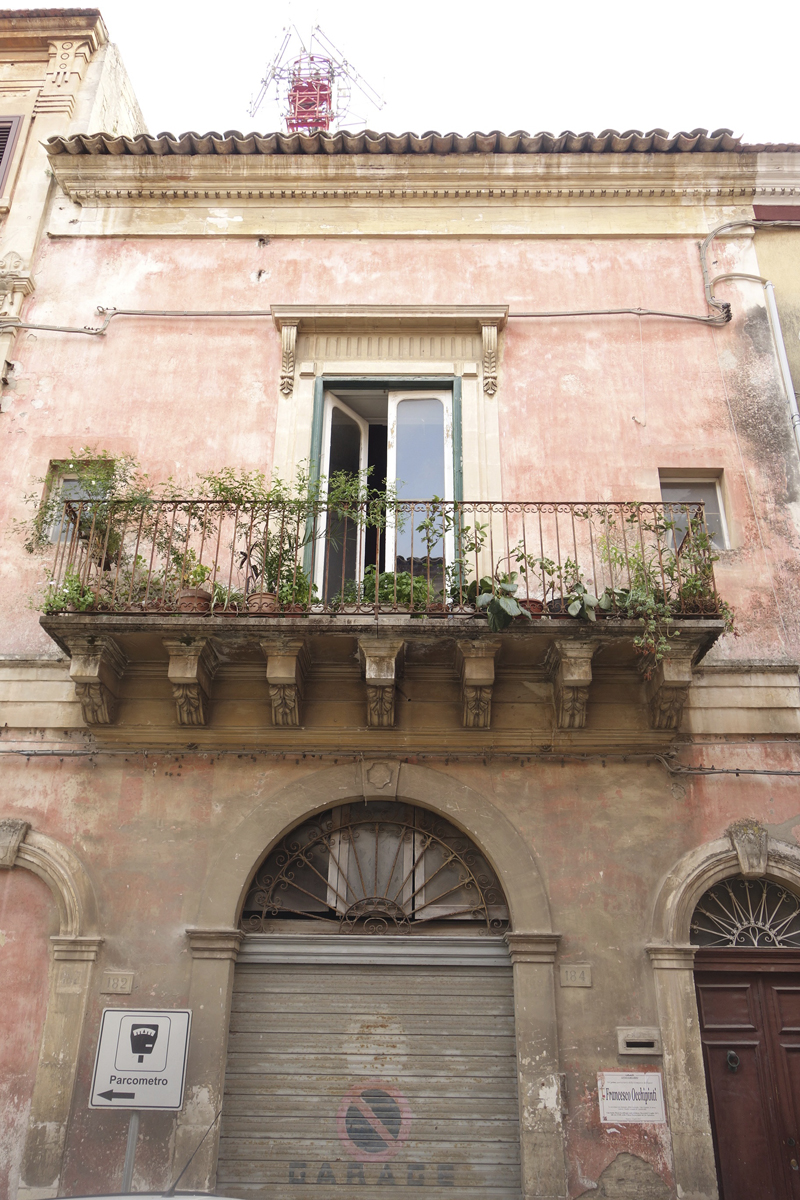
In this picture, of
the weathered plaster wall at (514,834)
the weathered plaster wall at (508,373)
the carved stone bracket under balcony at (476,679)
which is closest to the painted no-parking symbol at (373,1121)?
the weathered plaster wall at (514,834)

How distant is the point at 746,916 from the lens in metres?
7.07

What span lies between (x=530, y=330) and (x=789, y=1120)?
6883 millimetres

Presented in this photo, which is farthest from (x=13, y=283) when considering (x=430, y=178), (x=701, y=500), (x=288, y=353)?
(x=701, y=500)

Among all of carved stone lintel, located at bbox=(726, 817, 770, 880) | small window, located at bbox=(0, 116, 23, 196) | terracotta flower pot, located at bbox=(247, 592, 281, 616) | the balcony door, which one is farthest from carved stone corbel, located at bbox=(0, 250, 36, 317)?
carved stone lintel, located at bbox=(726, 817, 770, 880)

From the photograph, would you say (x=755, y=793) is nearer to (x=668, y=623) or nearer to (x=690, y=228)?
(x=668, y=623)

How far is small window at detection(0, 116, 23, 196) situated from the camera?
A: 9898 mm

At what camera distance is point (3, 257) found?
9.46m

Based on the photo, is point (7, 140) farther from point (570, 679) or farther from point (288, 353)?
point (570, 679)

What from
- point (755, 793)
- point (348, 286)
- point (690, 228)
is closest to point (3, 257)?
point (348, 286)

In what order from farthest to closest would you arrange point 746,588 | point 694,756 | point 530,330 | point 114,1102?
point 530,330, point 746,588, point 694,756, point 114,1102

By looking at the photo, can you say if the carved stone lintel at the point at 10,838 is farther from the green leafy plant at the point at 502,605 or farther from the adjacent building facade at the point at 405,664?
the green leafy plant at the point at 502,605

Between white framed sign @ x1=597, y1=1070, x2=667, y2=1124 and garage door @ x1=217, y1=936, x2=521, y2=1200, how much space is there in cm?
62

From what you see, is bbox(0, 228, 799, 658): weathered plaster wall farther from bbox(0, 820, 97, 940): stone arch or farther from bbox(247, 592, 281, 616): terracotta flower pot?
bbox(247, 592, 281, 616): terracotta flower pot

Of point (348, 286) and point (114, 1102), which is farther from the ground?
point (348, 286)
